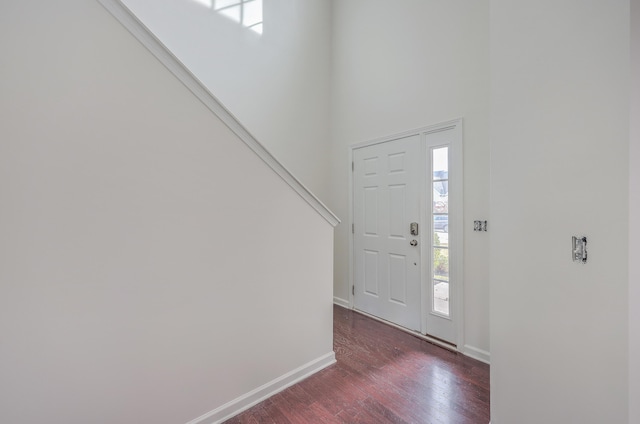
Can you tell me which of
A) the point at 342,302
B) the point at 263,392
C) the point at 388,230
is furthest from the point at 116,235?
the point at 342,302

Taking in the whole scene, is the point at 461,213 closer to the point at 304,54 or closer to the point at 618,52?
the point at 618,52

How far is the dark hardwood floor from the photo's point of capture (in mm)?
1702

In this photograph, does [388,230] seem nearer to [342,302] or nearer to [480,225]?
[480,225]

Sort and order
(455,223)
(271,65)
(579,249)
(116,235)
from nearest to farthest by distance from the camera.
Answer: (579,249) → (116,235) → (455,223) → (271,65)

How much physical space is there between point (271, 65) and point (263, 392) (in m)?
3.30

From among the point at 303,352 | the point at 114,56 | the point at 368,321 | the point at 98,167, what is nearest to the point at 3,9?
the point at 114,56

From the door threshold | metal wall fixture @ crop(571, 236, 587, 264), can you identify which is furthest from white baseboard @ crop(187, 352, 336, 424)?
metal wall fixture @ crop(571, 236, 587, 264)

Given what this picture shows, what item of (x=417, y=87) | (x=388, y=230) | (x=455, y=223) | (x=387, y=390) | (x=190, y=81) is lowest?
(x=387, y=390)

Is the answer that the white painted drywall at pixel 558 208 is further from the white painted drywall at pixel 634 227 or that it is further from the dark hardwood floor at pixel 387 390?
the dark hardwood floor at pixel 387 390

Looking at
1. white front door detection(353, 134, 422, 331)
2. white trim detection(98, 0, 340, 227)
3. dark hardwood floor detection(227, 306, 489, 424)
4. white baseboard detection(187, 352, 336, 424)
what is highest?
white trim detection(98, 0, 340, 227)

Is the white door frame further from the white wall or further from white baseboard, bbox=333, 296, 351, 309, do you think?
the white wall

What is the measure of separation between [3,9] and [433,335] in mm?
3450

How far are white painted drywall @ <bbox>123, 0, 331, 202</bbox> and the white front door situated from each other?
729 millimetres

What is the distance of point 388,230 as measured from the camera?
3141mm
